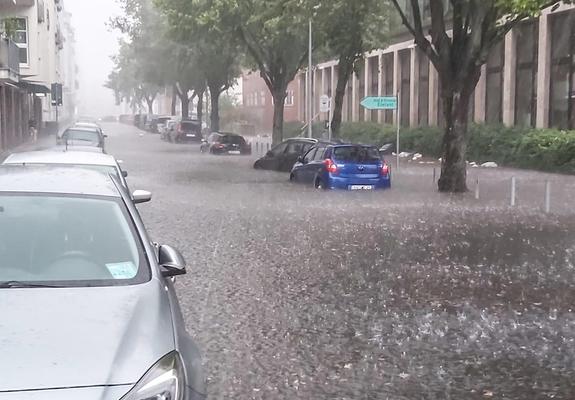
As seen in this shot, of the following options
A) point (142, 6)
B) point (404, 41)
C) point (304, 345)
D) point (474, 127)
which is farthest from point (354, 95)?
point (304, 345)

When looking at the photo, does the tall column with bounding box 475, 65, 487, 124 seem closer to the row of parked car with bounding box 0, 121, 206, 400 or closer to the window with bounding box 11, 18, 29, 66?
the window with bounding box 11, 18, 29, 66

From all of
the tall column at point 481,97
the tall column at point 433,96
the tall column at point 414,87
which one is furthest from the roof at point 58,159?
the tall column at point 414,87

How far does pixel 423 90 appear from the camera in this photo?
44.7 meters

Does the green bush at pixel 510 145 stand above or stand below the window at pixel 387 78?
below

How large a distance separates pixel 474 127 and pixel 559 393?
1155 inches

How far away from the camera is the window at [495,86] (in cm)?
3638

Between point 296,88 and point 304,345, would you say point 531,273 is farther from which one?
point 296,88

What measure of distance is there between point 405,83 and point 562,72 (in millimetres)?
16832

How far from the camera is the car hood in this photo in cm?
337

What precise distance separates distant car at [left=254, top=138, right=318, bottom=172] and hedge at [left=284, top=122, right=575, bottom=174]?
26.5 feet

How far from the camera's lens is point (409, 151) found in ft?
132

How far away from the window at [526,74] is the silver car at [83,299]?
1184 inches

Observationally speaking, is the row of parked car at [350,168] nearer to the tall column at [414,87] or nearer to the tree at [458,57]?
the tree at [458,57]

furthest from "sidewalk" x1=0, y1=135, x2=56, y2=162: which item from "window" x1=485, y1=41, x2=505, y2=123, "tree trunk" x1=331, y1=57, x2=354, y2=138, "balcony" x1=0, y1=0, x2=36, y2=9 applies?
"window" x1=485, y1=41, x2=505, y2=123
